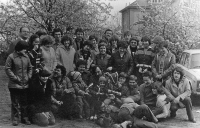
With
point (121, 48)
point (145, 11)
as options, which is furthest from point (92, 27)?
point (145, 11)

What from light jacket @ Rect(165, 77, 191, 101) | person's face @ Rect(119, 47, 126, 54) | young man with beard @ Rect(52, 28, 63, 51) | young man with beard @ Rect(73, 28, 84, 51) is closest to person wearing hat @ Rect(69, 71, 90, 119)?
young man with beard @ Rect(52, 28, 63, 51)

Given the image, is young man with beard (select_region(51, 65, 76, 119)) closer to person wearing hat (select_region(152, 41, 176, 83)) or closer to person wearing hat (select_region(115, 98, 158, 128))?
person wearing hat (select_region(115, 98, 158, 128))

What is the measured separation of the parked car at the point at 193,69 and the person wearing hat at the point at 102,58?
299 centimetres

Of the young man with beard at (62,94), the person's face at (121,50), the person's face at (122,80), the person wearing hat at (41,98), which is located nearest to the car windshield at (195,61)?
the person's face at (121,50)

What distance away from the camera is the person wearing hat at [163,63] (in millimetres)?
7403

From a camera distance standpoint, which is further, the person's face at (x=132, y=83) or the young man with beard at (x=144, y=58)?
the young man with beard at (x=144, y=58)

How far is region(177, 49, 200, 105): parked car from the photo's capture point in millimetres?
8477

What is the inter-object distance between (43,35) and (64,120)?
7.14 feet

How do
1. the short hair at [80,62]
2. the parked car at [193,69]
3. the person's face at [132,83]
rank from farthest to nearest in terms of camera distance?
the parked car at [193,69] → the short hair at [80,62] → the person's face at [132,83]

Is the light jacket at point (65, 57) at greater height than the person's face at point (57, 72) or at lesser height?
greater

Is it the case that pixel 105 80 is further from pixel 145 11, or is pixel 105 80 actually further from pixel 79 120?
pixel 145 11

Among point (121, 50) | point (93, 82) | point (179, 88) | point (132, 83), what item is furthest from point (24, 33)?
point (179, 88)

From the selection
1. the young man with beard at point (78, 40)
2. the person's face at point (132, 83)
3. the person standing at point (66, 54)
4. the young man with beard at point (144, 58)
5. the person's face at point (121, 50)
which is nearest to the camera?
the person's face at point (132, 83)

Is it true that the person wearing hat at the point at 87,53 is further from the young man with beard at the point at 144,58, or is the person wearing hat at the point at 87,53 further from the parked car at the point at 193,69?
the parked car at the point at 193,69
